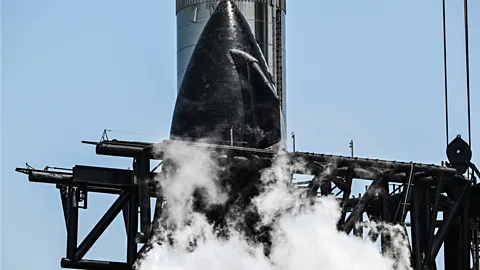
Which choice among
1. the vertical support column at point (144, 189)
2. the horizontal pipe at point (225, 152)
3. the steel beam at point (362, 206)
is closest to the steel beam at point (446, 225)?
the horizontal pipe at point (225, 152)

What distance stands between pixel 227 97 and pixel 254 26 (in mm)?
26583

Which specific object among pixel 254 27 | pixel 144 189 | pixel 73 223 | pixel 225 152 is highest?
pixel 254 27

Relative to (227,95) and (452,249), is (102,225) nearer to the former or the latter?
(227,95)

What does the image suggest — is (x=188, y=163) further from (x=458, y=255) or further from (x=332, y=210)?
(x=458, y=255)

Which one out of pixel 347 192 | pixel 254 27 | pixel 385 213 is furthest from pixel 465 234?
pixel 254 27

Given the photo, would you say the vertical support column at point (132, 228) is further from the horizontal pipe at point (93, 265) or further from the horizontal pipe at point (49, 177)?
the horizontal pipe at point (49, 177)

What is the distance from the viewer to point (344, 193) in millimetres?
67250

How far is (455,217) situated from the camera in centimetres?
7350

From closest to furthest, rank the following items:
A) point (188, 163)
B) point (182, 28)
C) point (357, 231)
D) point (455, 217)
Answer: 1. point (188, 163)
2. point (357, 231)
3. point (455, 217)
4. point (182, 28)

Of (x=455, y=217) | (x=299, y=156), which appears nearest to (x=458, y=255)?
(x=455, y=217)

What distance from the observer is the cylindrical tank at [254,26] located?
319 feet

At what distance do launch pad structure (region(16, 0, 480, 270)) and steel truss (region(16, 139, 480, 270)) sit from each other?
0.15 feet

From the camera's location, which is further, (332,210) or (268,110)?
(268,110)

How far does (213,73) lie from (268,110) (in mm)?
3489
